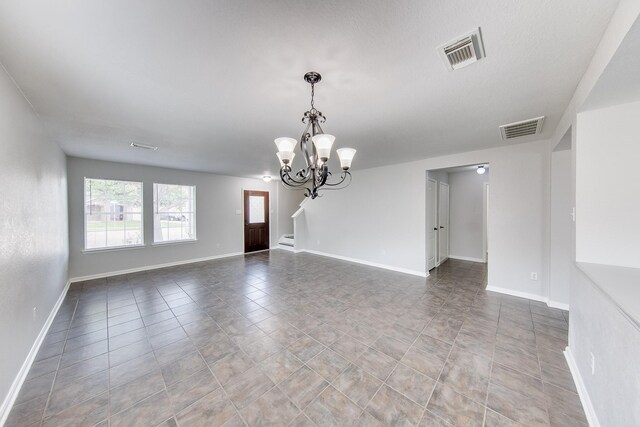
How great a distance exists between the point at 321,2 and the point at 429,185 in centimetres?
458

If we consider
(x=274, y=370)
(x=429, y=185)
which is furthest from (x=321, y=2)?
(x=429, y=185)

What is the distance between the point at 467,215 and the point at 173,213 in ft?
25.6

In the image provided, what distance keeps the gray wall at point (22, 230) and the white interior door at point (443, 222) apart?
21.8 ft

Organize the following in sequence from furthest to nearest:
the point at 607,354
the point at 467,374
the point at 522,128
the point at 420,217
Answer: the point at 420,217 < the point at 522,128 < the point at 467,374 < the point at 607,354

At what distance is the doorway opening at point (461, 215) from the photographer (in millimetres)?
5715

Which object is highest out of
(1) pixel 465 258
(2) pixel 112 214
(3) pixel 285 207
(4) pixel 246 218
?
(3) pixel 285 207

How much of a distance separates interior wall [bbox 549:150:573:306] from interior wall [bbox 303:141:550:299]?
0.47 feet

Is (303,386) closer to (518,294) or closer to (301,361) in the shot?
(301,361)

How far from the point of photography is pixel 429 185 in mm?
5027

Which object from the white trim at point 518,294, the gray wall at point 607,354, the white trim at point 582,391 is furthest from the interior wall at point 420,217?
the gray wall at point 607,354

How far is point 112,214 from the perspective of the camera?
497 cm

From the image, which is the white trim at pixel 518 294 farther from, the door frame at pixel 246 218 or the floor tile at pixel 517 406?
the door frame at pixel 246 218

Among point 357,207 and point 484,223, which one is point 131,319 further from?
point 484,223

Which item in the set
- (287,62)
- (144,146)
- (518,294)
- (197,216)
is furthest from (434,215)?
(197,216)
